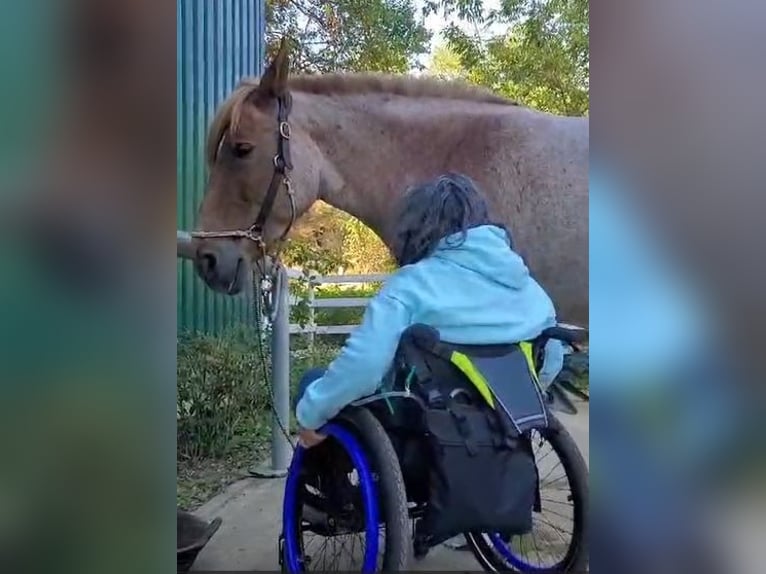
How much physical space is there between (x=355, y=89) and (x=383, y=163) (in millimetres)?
238

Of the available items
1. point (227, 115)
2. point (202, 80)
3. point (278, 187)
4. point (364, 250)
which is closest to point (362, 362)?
point (364, 250)

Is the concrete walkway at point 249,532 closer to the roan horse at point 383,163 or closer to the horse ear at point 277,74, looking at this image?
the roan horse at point 383,163

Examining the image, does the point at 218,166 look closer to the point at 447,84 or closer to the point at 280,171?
the point at 280,171

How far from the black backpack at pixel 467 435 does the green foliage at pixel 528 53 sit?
0.76 meters

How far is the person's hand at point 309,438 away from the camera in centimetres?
247

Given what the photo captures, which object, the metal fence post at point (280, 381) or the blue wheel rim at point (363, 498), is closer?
the blue wheel rim at point (363, 498)

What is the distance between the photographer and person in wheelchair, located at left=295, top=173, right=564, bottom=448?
2.43m

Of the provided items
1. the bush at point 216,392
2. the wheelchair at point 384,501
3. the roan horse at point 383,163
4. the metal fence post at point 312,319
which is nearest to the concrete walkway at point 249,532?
the wheelchair at point 384,501

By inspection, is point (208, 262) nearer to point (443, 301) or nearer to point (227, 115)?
point (227, 115)

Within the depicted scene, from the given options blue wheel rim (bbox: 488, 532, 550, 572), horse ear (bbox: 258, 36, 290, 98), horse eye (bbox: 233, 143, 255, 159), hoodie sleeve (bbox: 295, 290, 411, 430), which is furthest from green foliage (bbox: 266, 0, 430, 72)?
blue wheel rim (bbox: 488, 532, 550, 572)
